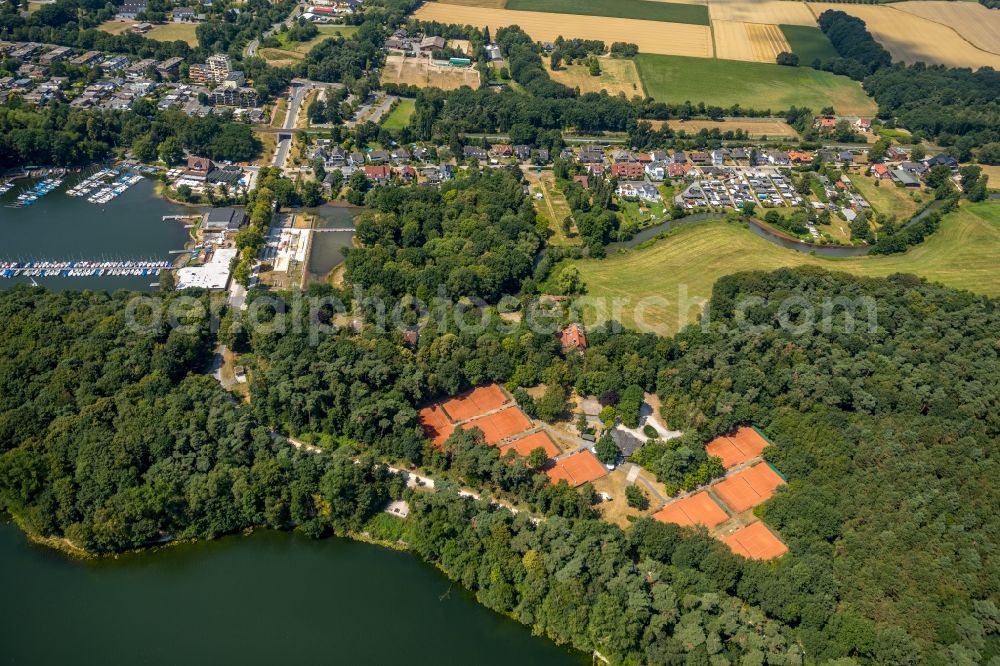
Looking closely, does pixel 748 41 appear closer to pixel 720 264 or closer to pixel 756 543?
pixel 720 264

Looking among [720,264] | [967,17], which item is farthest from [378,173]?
[967,17]

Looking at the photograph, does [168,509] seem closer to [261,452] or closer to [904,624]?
[261,452]

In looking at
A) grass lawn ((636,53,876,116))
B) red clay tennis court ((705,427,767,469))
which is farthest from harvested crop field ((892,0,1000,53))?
red clay tennis court ((705,427,767,469))

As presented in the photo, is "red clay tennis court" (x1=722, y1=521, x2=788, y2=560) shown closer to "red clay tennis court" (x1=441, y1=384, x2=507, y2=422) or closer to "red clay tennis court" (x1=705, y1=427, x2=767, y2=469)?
"red clay tennis court" (x1=705, y1=427, x2=767, y2=469)

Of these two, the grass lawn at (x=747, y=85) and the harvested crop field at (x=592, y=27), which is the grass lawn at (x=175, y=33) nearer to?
the harvested crop field at (x=592, y=27)

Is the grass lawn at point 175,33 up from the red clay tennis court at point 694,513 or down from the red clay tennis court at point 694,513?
up

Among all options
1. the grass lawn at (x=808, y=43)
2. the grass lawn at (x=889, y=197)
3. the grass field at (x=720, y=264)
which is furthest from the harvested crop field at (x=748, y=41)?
the grass field at (x=720, y=264)
